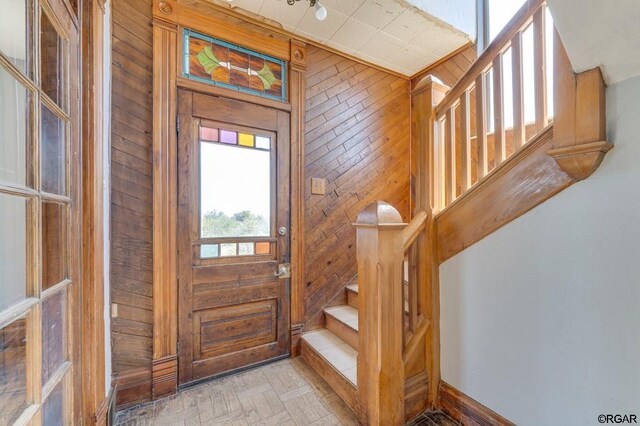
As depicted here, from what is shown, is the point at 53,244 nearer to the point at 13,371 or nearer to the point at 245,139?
the point at 13,371

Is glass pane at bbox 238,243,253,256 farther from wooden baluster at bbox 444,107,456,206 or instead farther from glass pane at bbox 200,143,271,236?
wooden baluster at bbox 444,107,456,206

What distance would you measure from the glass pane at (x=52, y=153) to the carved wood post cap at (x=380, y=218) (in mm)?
1318

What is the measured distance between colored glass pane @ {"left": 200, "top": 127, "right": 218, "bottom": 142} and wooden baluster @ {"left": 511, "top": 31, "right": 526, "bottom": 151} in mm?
1839

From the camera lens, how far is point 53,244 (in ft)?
3.13

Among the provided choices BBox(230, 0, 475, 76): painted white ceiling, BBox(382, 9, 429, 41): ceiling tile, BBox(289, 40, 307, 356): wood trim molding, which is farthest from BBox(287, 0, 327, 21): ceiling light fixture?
BBox(382, 9, 429, 41): ceiling tile

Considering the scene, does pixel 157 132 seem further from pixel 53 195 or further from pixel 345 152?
pixel 345 152

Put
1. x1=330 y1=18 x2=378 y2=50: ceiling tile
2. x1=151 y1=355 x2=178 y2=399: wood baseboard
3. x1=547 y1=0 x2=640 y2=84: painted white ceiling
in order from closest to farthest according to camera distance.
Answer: x1=547 y1=0 x2=640 y2=84: painted white ceiling, x1=151 y1=355 x2=178 y2=399: wood baseboard, x1=330 y1=18 x2=378 y2=50: ceiling tile

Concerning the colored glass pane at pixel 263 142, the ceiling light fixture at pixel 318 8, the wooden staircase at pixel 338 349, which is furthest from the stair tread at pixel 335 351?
the ceiling light fixture at pixel 318 8

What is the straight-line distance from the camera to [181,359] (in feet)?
5.87

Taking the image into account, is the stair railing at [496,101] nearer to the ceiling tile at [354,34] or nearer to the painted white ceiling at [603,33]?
the painted white ceiling at [603,33]

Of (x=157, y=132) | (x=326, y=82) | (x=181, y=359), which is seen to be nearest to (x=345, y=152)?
(x=326, y=82)

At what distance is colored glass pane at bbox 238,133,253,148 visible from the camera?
2025 millimetres

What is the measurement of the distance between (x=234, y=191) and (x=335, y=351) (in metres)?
1.43

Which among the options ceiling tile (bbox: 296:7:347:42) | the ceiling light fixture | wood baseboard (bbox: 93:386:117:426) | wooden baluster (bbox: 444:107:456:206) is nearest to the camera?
wood baseboard (bbox: 93:386:117:426)
